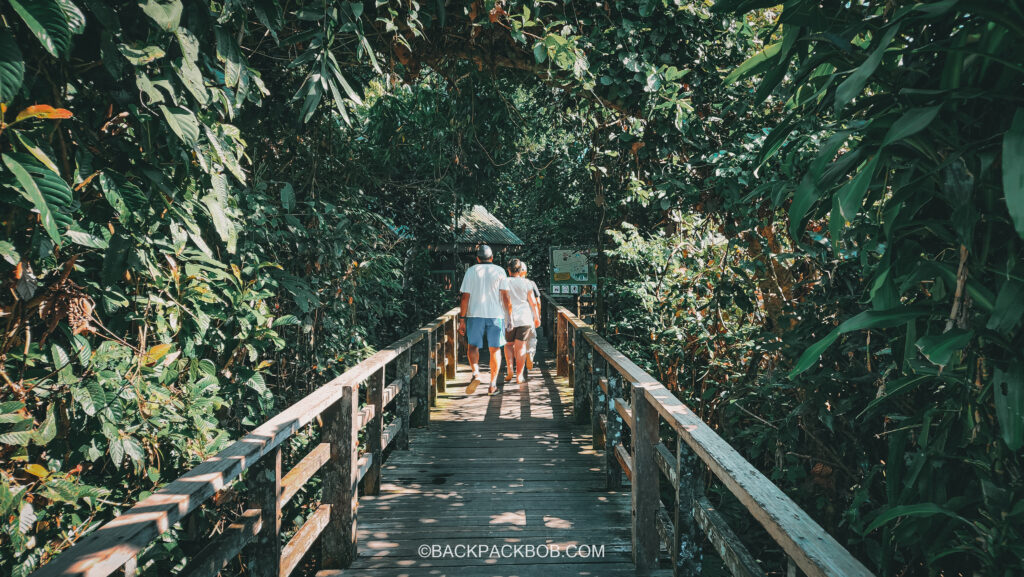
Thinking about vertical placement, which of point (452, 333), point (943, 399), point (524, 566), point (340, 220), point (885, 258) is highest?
point (340, 220)

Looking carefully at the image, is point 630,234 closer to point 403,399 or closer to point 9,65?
point 403,399

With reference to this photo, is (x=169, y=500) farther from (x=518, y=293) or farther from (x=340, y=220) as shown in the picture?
(x=518, y=293)

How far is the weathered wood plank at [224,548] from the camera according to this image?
180cm

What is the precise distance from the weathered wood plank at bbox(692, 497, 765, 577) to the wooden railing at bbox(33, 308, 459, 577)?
1642 mm

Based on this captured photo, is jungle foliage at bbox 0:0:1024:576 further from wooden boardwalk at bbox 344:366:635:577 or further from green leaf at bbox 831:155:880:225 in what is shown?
wooden boardwalk at bbox 344:366:635:577

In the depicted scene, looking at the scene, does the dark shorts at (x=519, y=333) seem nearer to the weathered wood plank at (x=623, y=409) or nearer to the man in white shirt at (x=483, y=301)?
the man in white shirt at (x=483, y=301)

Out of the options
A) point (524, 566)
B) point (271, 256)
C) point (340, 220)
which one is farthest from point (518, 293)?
point (524, 566)

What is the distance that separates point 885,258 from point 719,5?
67 cm

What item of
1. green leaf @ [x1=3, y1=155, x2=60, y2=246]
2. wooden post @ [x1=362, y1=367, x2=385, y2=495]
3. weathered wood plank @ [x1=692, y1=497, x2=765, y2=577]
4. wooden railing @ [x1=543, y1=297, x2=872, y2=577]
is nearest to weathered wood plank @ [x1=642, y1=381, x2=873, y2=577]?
wooden railing @ [x1=543, y1=297, x2=872, y2=577]

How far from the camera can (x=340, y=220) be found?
189 inches

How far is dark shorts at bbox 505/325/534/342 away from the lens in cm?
749

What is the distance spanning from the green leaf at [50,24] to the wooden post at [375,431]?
9.38 ft

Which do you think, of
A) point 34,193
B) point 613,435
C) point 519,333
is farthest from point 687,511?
point 519,333

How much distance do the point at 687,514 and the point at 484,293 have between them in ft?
15.4
